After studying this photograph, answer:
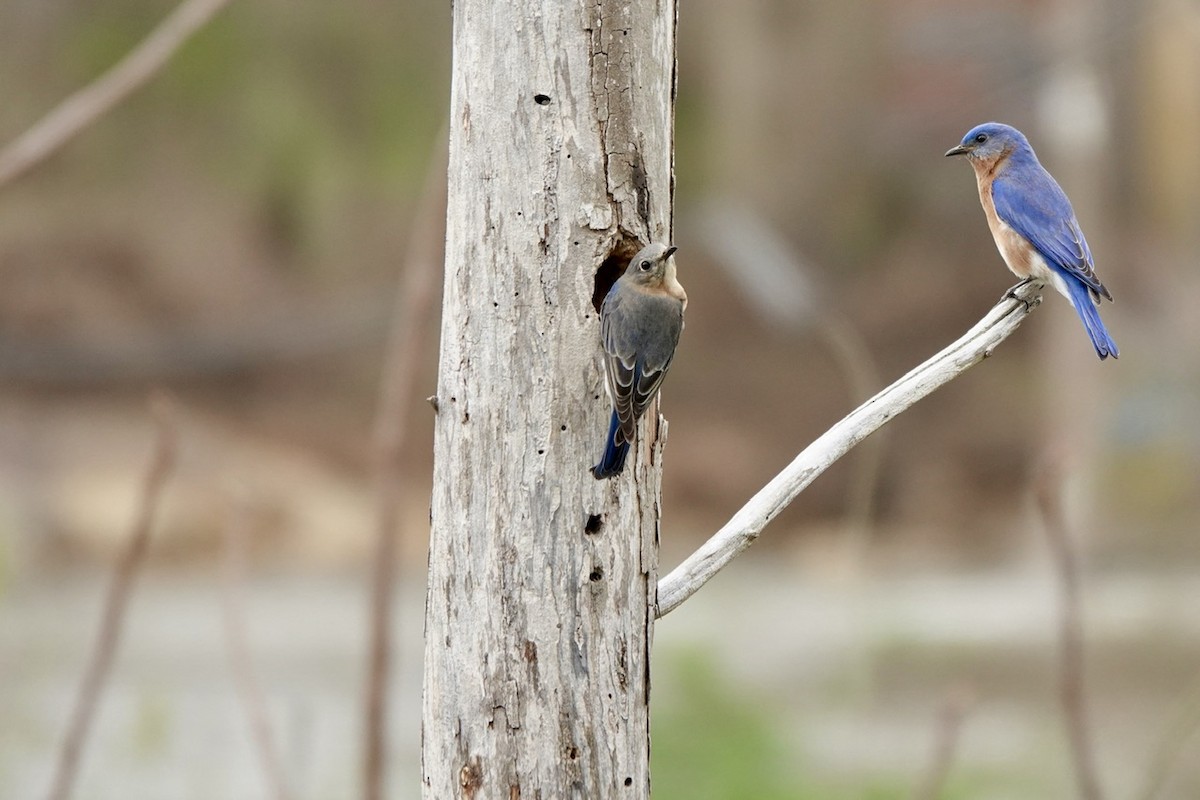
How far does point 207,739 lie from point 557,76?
435 cm

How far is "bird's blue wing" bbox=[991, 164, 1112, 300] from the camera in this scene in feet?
9.01

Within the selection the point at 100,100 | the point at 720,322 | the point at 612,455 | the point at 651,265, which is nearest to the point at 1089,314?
the point at 651,265

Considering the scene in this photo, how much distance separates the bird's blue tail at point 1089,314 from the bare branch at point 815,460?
0.15m

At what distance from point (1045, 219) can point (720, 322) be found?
32.7ft

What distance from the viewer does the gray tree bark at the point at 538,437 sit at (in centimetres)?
236

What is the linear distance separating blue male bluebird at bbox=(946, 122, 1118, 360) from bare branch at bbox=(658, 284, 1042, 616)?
28 cm

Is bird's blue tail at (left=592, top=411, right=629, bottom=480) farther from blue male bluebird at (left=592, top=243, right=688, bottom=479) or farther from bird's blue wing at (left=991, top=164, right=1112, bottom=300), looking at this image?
bird's blue wing at (left=991, top=164, right=1112, bottom=300)

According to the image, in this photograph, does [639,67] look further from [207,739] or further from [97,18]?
[97,18]

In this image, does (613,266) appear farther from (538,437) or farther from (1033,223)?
(1033,223)

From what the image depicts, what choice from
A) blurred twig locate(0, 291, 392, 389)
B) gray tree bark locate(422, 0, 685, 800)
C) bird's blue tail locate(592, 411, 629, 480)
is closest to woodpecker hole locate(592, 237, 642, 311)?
gray tree bark locate(422, 0, 685, 800)

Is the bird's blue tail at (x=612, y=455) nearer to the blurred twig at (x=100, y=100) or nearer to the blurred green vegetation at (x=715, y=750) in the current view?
the blurred twig at (x=100, y=100)

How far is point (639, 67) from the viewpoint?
95.7 inches

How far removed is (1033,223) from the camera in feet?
9.13

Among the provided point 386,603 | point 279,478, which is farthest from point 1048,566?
point 386,603
